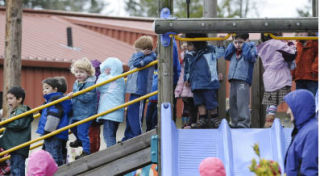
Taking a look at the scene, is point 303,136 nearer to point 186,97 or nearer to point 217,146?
point 217,146

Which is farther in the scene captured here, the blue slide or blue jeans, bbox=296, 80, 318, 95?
blue jeans, bbox=296, 80, 318, 95

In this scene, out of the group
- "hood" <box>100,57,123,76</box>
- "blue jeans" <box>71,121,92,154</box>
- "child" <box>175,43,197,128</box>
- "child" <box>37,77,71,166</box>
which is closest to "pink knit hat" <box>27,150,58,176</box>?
"child" <box>37,77,71,166</box>

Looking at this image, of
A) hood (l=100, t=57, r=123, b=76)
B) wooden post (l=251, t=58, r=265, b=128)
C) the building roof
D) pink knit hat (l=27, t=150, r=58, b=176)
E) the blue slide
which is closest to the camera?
pink knit hat (l=27, t=150, r=58, b=176)

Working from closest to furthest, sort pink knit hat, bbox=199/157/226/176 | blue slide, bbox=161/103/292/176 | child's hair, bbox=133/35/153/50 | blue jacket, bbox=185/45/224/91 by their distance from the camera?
pink knit hat, bbox=199/157/226/176
blue slide, bbox=161/103/292/176
blue jacket, bbox=185/45/224/91
child's hair, bbox=133/35/153/50

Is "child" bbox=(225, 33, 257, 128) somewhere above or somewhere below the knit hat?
above

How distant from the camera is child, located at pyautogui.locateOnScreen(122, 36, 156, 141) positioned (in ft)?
26.2

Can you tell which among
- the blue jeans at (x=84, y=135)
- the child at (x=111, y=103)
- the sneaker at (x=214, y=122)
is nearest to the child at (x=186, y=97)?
the sneaker at (x=214, y=122)

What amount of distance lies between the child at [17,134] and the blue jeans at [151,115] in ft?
4.88

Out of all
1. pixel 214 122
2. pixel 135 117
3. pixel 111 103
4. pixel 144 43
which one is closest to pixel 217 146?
pixel 214 122

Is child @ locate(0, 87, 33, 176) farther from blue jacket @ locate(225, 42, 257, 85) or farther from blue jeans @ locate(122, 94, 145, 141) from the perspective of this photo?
blue jacket @ locate(225, 42, 257, 85)


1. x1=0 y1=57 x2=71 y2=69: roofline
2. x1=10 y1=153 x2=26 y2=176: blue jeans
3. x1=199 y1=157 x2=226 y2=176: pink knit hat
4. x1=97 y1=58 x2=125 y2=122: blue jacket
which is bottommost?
x1=10 y1=153 x2=26 y2=176: blue jeans

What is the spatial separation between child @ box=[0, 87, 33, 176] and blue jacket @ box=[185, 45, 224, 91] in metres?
2.12

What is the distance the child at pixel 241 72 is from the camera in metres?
7.98

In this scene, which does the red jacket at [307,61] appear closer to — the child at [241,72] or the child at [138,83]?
the child at [241,72]
